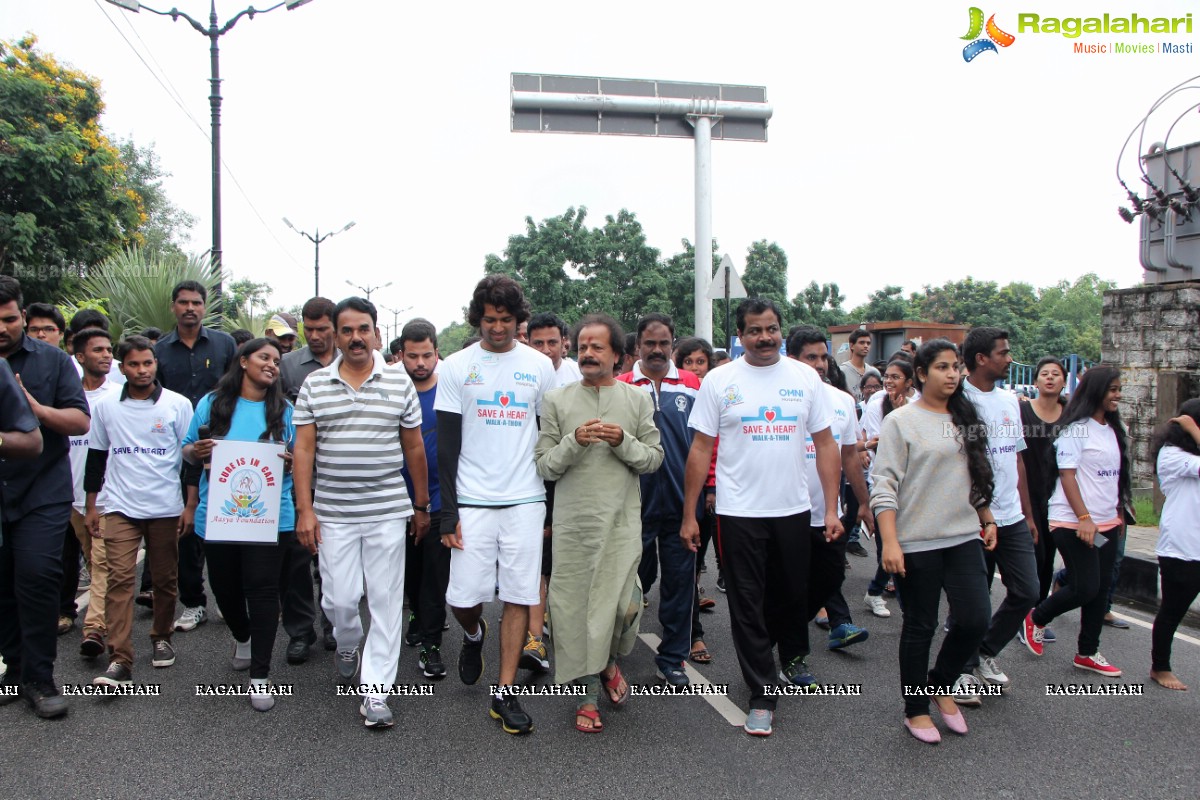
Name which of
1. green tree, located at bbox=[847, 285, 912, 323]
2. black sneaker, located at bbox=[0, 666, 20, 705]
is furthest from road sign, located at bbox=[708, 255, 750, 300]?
green tree, located at bbox=[847, 285, 912, 323]

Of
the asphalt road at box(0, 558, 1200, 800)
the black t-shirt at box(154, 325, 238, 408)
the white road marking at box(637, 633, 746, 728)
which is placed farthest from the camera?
the black t-shirt at box(154, 325, 238, 408)

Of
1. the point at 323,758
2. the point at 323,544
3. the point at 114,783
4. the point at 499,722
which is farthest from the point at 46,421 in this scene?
the point at 499,722

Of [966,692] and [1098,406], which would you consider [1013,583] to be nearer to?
[966,692]

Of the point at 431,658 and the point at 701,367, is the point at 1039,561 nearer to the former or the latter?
the point at 701,367

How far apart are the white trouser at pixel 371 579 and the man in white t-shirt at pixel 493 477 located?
282mm

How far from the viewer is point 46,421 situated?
159 inches

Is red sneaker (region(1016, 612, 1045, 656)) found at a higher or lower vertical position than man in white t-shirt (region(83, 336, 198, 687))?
lower

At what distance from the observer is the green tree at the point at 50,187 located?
1627 cm

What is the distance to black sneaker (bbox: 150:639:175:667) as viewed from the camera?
4738 millimetres

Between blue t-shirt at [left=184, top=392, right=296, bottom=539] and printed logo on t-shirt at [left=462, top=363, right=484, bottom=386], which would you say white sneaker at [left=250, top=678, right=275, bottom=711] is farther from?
printed logo on t-shirt at [left=462, top=363, right=484, bottom=386]

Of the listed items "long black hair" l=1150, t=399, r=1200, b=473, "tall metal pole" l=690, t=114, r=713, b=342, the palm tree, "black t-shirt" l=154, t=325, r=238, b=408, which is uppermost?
"tall metal pole" l=690, t=114, r=713, b=342

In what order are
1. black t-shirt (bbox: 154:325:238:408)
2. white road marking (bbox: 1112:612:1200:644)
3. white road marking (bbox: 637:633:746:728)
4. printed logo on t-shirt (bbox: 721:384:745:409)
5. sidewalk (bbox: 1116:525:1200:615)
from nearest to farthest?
white road marking (bbox: 637:633:746:728) → printed logo on t-shirt (bbox: 721:384:745:409) → white road marking (bbox: 1112:612:1200:644) → black t-shirt (bbox: 154:325:238:408) → sidewalk (bbox: 1116:525:1200:615)

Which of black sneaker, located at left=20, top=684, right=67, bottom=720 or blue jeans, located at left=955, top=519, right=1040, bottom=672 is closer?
black sneaker, located at left=20, top=684, right=67, bottom=720

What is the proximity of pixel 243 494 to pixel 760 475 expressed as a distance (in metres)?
2.61
